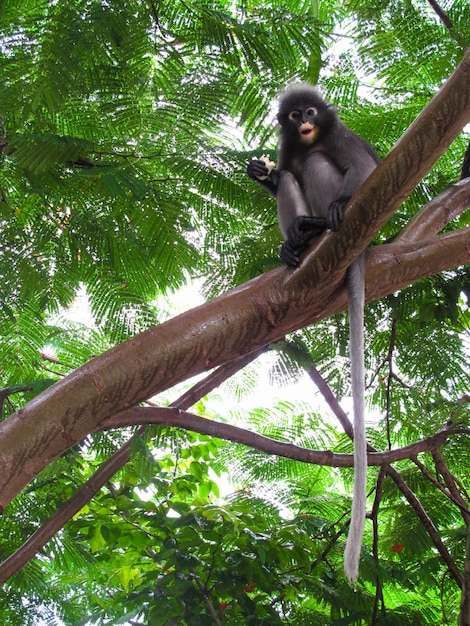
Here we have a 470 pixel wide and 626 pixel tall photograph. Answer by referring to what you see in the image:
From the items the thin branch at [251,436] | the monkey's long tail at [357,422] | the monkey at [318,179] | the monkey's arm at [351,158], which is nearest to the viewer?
the monkey's long tail at [357,422]

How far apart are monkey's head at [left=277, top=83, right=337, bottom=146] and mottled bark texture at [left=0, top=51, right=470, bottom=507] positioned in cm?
125

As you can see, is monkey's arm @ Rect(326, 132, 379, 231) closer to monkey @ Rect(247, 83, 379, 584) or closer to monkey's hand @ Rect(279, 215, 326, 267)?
monkey @ Rect(247, 83, 379, 584)

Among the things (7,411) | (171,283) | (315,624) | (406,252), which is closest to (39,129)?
(171,283)

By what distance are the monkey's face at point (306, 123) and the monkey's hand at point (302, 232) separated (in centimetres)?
92

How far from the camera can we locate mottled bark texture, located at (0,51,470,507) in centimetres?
232

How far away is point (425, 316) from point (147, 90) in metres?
1.84

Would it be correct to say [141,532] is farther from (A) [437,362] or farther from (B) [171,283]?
(A) [437,362]

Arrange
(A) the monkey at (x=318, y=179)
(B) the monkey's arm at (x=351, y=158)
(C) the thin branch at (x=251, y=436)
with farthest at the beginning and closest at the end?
(B) the monkey's arm at (x=351, y=158), (C) the thin branch at (x=251, y=436), (A) the monkey at (x=318, y=179)

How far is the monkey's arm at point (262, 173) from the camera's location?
3283 mm

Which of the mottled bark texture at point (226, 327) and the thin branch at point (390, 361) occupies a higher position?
the thin branch at point (390, 361)

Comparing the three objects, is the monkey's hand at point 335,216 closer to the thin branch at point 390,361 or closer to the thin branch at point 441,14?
the thin branch at point 441,14

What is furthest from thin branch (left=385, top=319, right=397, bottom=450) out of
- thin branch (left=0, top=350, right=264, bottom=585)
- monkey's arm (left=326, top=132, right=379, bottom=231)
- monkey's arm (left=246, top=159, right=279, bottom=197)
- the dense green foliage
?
monkey's arm (left=246, top=159, right=279, bottom=197)

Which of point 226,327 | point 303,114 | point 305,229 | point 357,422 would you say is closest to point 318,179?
point 303,114

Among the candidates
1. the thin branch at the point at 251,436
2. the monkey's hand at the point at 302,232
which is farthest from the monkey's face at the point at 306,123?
the thin branch at the point at 251,436
